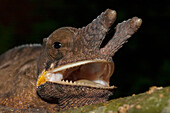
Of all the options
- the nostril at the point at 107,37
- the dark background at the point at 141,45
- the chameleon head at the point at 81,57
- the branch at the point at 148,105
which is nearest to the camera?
the branch at the point at 148,105

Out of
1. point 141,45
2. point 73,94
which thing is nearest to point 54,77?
point 73,94

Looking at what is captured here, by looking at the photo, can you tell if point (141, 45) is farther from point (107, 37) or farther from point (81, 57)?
point (81, 57)

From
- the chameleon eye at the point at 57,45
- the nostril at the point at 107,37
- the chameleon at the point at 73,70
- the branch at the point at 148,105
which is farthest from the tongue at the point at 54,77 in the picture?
the branch at the point at 148,105

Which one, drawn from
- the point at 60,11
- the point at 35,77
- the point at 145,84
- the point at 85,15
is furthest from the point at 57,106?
the point at 60,11

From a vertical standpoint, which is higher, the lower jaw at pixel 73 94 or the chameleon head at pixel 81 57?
the chameleon head at pixel 81 57

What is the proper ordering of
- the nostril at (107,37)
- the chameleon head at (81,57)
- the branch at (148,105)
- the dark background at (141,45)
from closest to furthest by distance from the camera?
the branch at (148,105)
the chameleon head at (81,57)
the nostril at (107,37)
the dark background at (141,45)

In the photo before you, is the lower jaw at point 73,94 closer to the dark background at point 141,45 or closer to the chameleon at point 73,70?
the chameleon at point 73,70

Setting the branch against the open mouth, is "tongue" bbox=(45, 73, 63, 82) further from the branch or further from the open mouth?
the branch

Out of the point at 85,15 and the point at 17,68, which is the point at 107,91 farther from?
the point at 85,15
